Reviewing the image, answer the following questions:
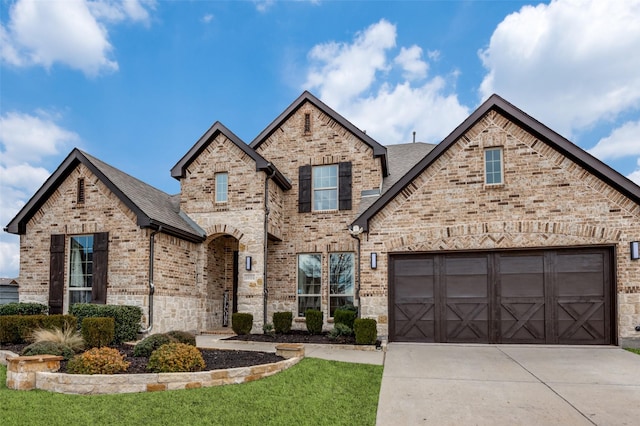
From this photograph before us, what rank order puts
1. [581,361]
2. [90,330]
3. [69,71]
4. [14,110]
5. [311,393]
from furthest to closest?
[69,71] < [14,110] < [90,330] < [581,361] < [311,393]

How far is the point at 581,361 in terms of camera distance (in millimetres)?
9250

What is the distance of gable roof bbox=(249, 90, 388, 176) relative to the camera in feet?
52.1

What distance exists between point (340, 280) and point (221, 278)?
180 inches

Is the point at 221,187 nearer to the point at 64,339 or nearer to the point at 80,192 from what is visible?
the point at 80,192

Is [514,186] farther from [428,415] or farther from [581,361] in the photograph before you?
[428,415]

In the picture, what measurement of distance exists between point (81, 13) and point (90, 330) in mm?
7871

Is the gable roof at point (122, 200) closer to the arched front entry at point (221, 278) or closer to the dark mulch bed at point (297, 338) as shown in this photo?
the arched front entry at point (221, 278)

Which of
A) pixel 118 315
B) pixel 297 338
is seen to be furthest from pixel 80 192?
pixel 297 338

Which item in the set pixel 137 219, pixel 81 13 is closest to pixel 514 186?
pixel 137 219

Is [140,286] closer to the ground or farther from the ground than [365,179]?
closer to the ground

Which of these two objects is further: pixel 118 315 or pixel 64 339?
pixel 118 315

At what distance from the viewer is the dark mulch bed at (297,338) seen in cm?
1191

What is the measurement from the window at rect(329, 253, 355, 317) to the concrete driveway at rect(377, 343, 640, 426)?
187 inches

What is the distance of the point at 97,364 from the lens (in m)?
7.12
